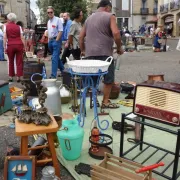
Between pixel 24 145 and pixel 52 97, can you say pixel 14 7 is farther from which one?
pixel 24 145

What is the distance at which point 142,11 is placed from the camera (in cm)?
4750

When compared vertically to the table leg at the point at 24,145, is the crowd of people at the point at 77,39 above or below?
above

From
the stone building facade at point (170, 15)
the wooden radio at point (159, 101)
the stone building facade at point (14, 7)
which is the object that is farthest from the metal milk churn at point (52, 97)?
the stone building facade at point (170, 15)

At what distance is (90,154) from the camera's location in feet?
8.96

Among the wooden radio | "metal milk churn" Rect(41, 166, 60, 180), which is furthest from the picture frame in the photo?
the wooden radio

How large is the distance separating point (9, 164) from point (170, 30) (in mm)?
39726

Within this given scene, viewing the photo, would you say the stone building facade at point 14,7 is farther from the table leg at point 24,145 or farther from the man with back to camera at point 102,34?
the table leg at point 24,145

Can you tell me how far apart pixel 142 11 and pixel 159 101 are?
160 ft

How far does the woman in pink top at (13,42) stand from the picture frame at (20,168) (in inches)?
167

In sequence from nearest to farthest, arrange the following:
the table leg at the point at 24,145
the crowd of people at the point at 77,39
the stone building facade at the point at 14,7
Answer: the table leg at the point at 24,145 → the crowd of people at the point at 77,39 → the stone building facade at the point at 14,7

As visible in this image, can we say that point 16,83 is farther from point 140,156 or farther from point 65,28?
point 140,156

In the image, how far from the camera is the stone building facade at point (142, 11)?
47013 millimetres

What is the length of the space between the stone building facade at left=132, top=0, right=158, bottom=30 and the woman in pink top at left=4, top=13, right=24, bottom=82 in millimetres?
43262

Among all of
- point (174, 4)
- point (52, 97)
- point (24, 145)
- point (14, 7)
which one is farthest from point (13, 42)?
point (14, 7)
